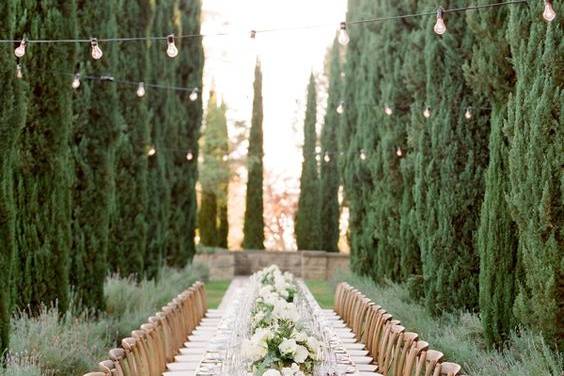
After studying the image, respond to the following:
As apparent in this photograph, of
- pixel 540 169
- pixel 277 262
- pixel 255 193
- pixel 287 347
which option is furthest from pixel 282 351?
Answer: pixel 255 193

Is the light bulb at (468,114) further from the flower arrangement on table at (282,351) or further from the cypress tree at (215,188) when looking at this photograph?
the cypress tree at (215,188)

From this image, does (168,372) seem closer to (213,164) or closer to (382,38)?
(382,38)

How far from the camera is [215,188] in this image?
3525 centimetres

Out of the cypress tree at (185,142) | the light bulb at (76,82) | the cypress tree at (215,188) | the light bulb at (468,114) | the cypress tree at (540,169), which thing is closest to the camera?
the cypress tree at (540,169)

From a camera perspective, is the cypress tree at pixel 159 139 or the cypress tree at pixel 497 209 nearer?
the cypress tree at pixel 497 209

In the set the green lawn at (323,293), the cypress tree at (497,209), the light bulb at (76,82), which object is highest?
the light bulb at (76,82)

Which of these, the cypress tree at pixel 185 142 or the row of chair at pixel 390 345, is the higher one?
the cypress tree at pixel 185 142

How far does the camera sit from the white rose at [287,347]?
6277 millimetres

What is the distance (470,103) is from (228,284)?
16931mm

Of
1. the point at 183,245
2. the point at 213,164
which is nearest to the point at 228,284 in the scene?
the point at 183,245

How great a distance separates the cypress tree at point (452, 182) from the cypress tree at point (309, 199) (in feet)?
68.1

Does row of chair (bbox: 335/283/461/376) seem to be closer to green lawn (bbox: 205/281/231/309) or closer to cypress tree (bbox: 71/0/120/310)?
cypress tree (bbox: 71/0/120/310)

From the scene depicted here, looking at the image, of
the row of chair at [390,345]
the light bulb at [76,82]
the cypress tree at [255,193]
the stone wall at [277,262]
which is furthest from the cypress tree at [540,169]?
the cypress tree at [255,193]

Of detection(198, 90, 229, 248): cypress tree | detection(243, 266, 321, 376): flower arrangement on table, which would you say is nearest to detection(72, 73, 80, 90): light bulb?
detection(243, 266, 321, 376): flower arrangement on table
